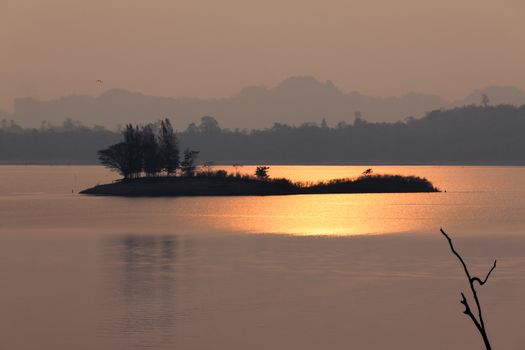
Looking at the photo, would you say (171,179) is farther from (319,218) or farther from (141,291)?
(141,291)

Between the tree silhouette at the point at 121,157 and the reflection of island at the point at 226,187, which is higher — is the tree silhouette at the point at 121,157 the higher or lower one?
the higher one

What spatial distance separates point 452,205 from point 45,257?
364 feet

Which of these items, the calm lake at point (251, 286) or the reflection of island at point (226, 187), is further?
the reflection of island at point (226, 187)

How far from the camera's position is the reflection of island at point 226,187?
594 ft

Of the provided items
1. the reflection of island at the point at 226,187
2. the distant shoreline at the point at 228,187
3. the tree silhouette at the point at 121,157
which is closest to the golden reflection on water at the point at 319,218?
the distant shoreline at the point at 228,187

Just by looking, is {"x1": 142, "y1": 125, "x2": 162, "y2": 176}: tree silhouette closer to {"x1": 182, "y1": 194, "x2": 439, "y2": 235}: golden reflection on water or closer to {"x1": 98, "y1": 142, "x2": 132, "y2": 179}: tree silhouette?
{"x1": 98, "y1": 142, "x2": 132, "y2": 179}: tree silhouette

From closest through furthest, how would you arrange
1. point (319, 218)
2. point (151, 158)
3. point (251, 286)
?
point (251, 286) → point (319, 218) → point (151, 158)

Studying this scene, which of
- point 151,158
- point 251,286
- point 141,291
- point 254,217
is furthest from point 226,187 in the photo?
point 141,291

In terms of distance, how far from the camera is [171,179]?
184 m

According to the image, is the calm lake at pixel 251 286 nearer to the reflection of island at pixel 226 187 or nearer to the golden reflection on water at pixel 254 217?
the golden reflection on water at pixel 254 217

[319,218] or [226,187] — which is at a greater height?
[226,187]

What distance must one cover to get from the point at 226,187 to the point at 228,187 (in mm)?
573

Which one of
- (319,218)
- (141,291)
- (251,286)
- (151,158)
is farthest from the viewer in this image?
(151,158)

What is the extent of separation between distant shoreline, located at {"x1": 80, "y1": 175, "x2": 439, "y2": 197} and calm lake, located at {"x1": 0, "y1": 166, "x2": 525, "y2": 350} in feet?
210
